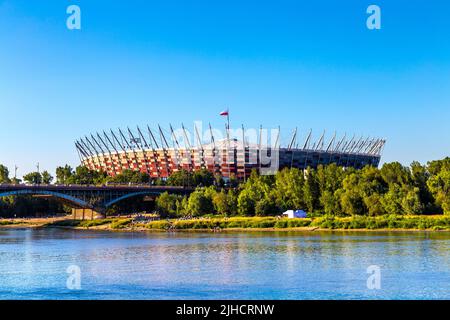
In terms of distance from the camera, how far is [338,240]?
59219mm

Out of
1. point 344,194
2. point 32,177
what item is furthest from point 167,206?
point 32,177

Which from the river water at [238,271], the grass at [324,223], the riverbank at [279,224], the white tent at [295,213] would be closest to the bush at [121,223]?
the riverbank at [279,224]

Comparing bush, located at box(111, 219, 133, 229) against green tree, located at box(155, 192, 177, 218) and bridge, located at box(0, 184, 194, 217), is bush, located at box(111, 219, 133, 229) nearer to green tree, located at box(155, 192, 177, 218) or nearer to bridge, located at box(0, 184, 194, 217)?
green tree, located at box(155, 192, 177, 218)

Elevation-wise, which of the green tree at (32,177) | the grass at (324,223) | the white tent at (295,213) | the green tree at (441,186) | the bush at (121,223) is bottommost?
the bush at (121,223)

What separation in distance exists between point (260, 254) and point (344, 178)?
46088 millimetres

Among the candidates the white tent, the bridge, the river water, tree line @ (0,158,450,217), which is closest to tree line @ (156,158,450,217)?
tree line @ (0,158,450,217)

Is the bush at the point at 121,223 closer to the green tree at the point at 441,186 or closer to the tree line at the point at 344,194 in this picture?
the tree line at the point at 344,194

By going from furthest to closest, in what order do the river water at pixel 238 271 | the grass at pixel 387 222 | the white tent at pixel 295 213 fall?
1. the white tent at pixel 295 213
2. the grass at pixel 387 222
3. the river water at pixel 238 271

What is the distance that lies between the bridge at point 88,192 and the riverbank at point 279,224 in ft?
17.1

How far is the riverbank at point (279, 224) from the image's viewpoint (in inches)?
2862

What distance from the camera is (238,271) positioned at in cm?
3800

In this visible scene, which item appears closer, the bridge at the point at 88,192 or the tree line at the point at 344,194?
the tree line at the point at 344,194
